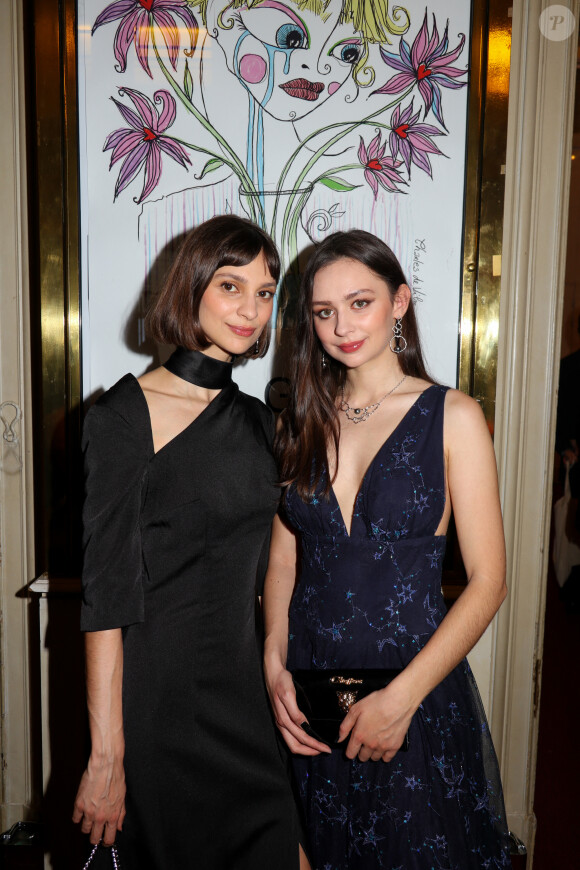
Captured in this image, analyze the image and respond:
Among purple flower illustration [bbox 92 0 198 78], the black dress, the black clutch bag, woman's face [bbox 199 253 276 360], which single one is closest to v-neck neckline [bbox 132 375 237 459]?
the black dress

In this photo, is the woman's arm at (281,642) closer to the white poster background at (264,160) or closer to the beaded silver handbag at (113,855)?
the beaded silver handbag at (113,855)

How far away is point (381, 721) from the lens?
1.55 metres

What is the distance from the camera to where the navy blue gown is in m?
1.59

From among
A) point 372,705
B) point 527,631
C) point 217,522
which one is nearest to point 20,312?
point 217,522

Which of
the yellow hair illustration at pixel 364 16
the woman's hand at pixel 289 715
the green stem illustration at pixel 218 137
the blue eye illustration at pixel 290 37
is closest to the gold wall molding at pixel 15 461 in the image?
the green stem illustration at pixel 218 137

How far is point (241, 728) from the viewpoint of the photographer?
5.55 feet

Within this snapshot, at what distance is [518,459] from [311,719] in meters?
1.33

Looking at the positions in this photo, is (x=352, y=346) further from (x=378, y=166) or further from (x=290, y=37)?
(x=290, y=37)

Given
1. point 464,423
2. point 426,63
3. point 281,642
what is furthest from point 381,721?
point 426,63

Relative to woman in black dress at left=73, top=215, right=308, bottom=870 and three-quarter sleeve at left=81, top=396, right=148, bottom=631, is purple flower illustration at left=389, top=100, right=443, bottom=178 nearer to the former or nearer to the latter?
woman in black dress at left=73, top=215, right=308, bottom=870

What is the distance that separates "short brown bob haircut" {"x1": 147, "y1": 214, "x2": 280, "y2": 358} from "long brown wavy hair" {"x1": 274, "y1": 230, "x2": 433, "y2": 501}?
0.23 metres

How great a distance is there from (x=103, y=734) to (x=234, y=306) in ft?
3.38

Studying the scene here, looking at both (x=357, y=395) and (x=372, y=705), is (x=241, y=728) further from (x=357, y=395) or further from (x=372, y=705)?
(x=357, y=395)

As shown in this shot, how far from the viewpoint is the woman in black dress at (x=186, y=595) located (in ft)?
4.98
